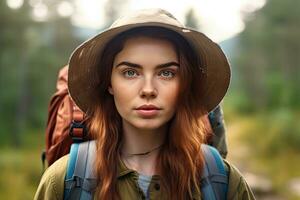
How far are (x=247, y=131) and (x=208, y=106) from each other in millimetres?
23678

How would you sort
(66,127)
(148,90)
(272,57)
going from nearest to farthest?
(148,90) < (66,127) < (272,57)

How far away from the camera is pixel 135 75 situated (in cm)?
217

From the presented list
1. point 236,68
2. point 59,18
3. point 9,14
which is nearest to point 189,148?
point 9,14

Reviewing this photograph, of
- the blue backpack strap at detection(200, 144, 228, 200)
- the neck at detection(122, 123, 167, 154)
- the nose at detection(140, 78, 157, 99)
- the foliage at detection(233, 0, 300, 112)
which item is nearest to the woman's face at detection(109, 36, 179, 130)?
the nose at detection(140, 78, 157, 99)

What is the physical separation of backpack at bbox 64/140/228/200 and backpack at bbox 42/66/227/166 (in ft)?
0.42

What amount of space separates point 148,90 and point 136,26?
24cm

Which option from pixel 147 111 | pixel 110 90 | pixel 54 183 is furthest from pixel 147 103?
pixel 54 183

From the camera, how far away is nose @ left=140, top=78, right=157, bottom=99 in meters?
2.13

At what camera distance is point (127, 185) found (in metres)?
2.20

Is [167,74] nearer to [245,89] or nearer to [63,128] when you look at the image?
[63,128]

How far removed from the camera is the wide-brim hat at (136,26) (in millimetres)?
2141

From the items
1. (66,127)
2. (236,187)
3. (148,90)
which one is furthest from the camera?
(66,127)

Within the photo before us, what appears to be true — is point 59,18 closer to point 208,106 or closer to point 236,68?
point 236,68

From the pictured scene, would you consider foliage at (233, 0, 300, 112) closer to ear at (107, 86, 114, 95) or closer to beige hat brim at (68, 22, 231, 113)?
beige hat brim at (68, 22, 231, 113)
